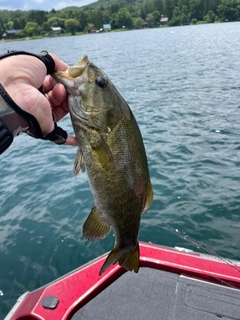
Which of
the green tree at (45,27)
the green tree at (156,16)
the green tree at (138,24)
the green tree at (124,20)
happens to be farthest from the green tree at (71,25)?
the green tree at (156,16)

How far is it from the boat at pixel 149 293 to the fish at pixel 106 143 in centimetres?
197

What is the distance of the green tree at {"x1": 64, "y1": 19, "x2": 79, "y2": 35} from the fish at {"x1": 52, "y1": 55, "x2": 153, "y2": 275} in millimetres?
127122

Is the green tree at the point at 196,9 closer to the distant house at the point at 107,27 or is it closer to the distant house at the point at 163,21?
the distant house at the point at 163,21

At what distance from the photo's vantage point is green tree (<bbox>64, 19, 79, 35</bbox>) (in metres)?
119

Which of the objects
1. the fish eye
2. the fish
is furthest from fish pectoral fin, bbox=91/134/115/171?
the fish eye

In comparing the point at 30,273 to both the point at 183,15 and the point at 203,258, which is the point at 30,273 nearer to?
the point at 203,258

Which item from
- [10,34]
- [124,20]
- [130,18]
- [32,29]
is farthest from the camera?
[130,18]

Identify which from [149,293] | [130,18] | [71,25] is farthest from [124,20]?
[149,293]

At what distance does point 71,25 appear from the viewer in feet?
394

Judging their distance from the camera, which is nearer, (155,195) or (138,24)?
(155,195)

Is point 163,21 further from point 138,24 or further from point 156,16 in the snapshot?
point 138,24

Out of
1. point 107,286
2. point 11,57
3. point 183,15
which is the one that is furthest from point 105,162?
point 183,15

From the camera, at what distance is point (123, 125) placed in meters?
2.44

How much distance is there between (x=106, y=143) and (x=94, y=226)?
2.22 feet
